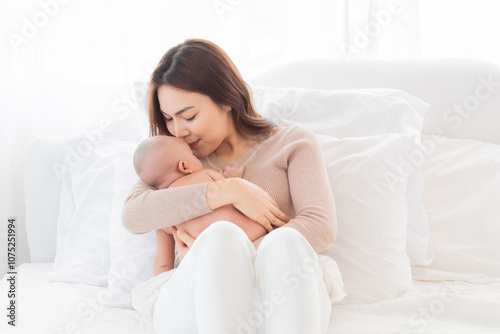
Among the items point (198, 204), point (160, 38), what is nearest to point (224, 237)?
point (198, 204)

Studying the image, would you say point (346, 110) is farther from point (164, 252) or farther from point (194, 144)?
point (164, 252)

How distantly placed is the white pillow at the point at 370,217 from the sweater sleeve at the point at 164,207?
354mm

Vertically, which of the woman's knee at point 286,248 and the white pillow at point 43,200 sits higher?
the woman's knee at point 286,248

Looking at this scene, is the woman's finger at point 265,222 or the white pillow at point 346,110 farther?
the white pillow at point 346,110

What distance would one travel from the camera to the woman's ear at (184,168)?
4.12 ft

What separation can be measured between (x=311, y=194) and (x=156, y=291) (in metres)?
0.40

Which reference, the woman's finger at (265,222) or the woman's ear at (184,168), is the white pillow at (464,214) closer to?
the woman's finger at (265,222)

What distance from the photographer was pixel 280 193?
1.26m

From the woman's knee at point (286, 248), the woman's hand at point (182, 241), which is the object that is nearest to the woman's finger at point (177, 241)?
the woman's hand at point (182, 241)

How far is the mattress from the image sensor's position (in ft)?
3.50

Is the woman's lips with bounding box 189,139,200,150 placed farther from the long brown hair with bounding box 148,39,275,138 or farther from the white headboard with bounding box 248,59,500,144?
the white headboard with bounding box 248,59,500,144

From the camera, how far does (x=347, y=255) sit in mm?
1267

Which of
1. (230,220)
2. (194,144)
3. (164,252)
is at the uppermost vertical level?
(194,144)

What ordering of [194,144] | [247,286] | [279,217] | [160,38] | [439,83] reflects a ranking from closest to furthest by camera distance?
[247,286]
[279,217]
[194,144]
[439,83]
[160,38]
